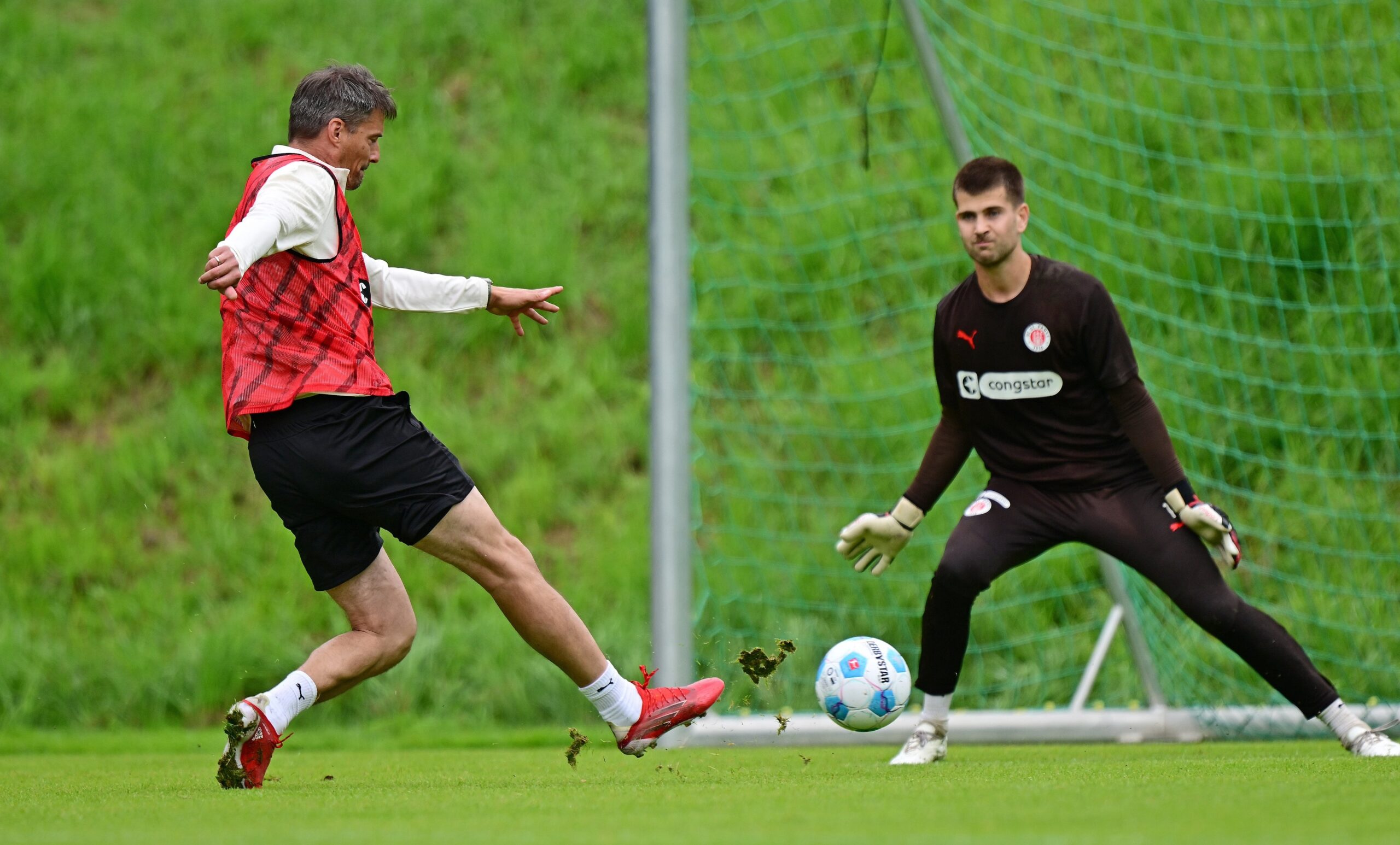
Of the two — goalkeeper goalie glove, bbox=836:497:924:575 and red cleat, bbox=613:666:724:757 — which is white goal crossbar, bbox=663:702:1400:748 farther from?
red cleat, bbox=613:666:724:757

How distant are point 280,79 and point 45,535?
4766mm

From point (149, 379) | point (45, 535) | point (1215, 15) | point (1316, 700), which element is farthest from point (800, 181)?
point (1316, 700)

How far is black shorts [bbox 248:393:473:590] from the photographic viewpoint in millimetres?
3850

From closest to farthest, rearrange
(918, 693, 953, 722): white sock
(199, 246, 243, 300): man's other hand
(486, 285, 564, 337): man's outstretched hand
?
(199, 246, 243, 300): man's other hand
(486, 285, 564, 337): man's outstretched hand
(918, 693, 953, 722): white sock

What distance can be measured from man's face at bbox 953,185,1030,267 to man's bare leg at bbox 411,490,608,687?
1610 mm

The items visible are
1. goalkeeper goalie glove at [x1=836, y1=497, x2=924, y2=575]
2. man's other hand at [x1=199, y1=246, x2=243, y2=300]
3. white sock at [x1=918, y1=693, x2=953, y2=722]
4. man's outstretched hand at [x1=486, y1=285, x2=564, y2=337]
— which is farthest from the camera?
goalkeeper goalie glove at [x1=836, y1=497, x2=924, y2=575]

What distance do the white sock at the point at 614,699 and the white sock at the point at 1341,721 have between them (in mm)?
1981

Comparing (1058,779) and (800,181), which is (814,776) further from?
(800,181)

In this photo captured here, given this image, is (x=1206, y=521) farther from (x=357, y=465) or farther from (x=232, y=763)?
(x=232, y=763)

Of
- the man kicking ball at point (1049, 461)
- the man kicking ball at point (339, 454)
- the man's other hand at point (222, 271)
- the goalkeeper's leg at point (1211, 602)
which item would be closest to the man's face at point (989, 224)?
the man kicking ball at point (1049, 461)

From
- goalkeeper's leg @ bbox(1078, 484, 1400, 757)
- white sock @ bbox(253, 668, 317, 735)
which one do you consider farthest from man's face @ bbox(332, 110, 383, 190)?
goalkeeper's leg @ bbox(1078, 484, 1400, 757)

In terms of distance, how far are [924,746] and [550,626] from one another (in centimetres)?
126

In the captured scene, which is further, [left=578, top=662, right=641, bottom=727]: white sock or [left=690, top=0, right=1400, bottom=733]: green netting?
[left=690, top=0, right=1400, bottom=733]: green netting

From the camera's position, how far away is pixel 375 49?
469 inches
